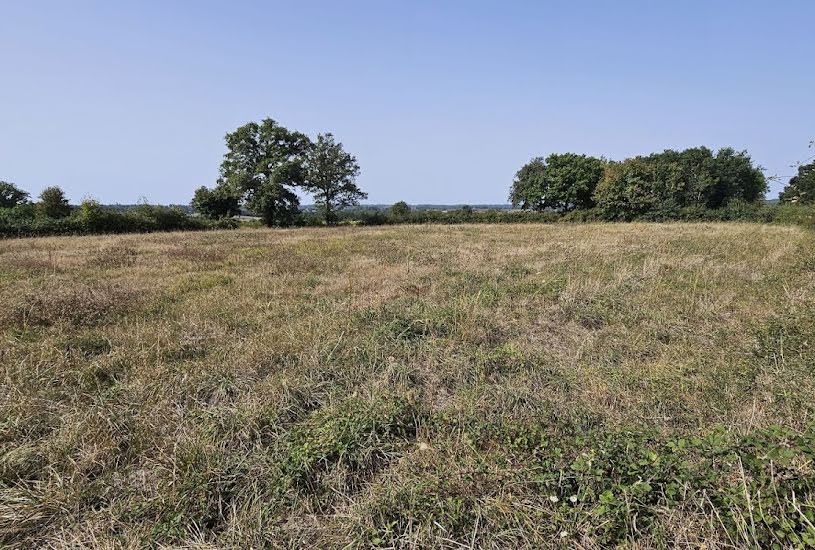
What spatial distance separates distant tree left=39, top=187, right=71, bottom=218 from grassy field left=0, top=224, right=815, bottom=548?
25.5 meters

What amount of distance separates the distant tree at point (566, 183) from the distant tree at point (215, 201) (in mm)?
34077

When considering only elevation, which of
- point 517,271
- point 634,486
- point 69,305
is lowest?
point 634,486

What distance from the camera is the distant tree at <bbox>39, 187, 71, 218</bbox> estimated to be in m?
26.2

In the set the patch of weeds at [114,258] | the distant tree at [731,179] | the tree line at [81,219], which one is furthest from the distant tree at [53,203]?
the distant tree at [731,179]

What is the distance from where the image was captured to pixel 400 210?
46625mm

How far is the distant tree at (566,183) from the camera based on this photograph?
43625 millimetres

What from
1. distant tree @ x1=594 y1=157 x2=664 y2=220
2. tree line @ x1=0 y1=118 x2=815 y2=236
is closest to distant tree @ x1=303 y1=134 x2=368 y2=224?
tree line @ x1=0 y1=118 x2=815 y2=236

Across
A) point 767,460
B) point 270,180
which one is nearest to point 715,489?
point 767,460

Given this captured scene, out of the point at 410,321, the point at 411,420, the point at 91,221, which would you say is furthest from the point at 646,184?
the point at 91,221

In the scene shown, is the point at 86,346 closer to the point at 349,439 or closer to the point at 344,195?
the point at 349,439

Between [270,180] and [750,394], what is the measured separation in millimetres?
35845

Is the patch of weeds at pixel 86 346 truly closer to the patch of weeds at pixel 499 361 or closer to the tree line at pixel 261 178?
the patch of weeds at pixel 499 361

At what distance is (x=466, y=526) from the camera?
87.9 inches

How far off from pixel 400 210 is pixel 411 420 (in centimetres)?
4428
